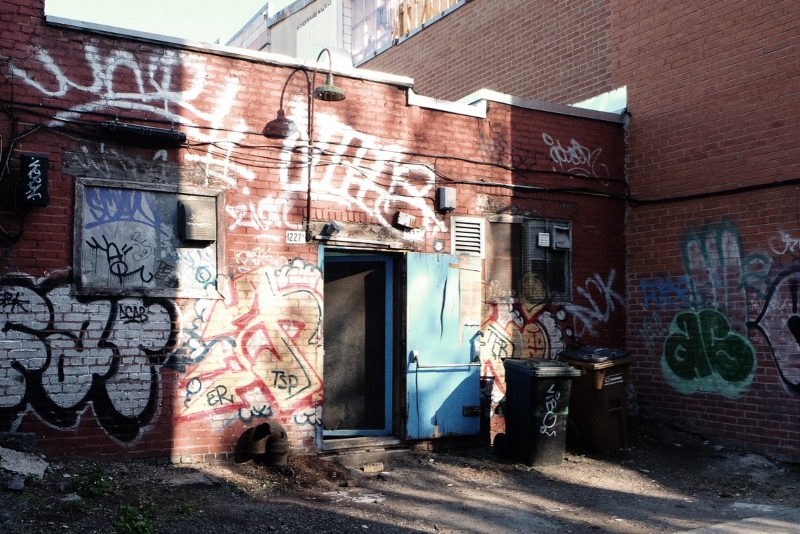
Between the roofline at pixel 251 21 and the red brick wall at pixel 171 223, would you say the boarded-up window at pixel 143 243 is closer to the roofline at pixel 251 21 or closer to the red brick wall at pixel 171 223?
the red brick wall at pixel 171 223

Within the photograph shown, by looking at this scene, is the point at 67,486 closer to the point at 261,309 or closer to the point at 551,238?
the point at 261,309

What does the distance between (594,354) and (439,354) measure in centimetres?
181

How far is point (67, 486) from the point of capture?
21.4 ft

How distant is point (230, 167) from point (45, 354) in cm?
253

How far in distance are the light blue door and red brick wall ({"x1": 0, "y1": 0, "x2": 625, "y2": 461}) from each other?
387mm

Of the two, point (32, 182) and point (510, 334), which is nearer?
point (32, 182)

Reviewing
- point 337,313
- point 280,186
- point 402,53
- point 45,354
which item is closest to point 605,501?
point 337,313

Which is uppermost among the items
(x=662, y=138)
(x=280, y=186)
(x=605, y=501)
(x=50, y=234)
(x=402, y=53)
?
(x=402, y=53)

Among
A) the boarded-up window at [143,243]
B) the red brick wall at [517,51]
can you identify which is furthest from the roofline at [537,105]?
the boarded-up window at [143,243]

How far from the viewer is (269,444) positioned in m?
7.93

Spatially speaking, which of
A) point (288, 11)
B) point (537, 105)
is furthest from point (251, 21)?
point (537, 105)

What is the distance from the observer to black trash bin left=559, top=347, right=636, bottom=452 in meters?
9.18

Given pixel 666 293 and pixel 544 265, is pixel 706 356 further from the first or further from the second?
pixel 544 265

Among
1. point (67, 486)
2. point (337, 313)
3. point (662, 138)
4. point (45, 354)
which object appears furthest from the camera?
point (662, 138)
